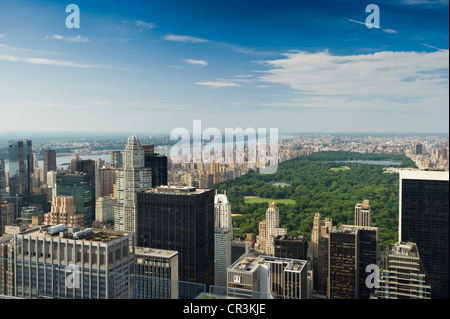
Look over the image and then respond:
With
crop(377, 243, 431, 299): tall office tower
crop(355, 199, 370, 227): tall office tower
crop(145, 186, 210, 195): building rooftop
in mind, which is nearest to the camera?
crop(377, 243, 431, 299): tall office tower

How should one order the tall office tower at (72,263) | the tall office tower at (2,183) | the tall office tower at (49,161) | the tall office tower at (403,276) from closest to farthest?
the tall office tower at (72,263)
the tall office tower at (403,276)
the tall office tower at (49,161)
the tall office tower at (2,183)

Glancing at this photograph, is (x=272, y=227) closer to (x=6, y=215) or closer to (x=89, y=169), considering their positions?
(x=89, y=169)

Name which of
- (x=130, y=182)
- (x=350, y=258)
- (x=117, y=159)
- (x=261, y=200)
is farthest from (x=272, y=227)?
(x=117, y=159)

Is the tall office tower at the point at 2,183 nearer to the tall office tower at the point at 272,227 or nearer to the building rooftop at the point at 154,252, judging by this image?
the building rooftop at the point at 154,252

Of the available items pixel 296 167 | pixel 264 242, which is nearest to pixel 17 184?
pixel 264 242

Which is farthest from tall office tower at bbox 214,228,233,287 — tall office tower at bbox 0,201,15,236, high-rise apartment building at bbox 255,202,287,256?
tall office tower at bbox 0,201,15,236

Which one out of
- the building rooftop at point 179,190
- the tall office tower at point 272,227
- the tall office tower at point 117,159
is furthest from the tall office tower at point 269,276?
the tall office tower at point 117,159

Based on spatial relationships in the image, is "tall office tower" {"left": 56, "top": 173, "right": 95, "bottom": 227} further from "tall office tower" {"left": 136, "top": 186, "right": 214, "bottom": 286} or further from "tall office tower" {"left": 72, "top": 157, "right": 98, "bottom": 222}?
"tall office tower" {"left": 136, "top": 186, "right": 214, "bottom": 286}
